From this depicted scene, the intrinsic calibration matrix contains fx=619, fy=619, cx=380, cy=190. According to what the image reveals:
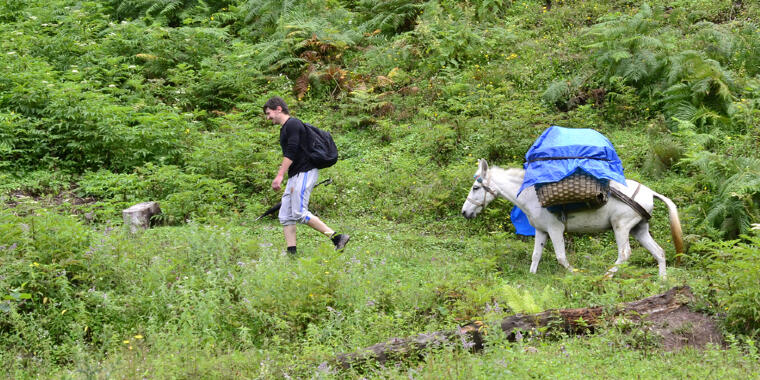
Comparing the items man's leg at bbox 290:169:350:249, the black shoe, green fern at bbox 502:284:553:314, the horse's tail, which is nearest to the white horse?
the horse's tail

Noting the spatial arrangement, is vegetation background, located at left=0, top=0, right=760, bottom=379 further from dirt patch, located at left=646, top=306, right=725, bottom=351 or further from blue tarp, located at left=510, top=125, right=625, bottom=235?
blue tarp, located at left=510, top=125, right=625, bottom=235

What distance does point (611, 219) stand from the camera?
27.9 ft

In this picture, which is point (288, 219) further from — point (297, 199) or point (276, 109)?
point (276, 109)

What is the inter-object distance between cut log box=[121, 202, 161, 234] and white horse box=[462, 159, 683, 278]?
583 cm

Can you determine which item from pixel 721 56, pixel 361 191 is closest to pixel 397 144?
pixel 361 191

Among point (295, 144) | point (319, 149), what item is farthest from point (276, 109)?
point (319, 149)

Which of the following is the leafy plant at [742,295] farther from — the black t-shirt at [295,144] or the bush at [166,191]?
the bush at [166,191]

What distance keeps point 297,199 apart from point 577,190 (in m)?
3.89

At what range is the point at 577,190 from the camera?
26.7 feet

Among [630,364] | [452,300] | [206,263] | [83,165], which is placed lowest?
[83,165]

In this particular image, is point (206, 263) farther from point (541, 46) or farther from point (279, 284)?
point (541, 46)

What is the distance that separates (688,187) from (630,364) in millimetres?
6258

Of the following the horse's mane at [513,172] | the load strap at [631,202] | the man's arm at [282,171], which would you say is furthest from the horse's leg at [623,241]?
the man's arm at [282,171]

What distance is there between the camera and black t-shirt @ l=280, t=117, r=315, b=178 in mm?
8773
